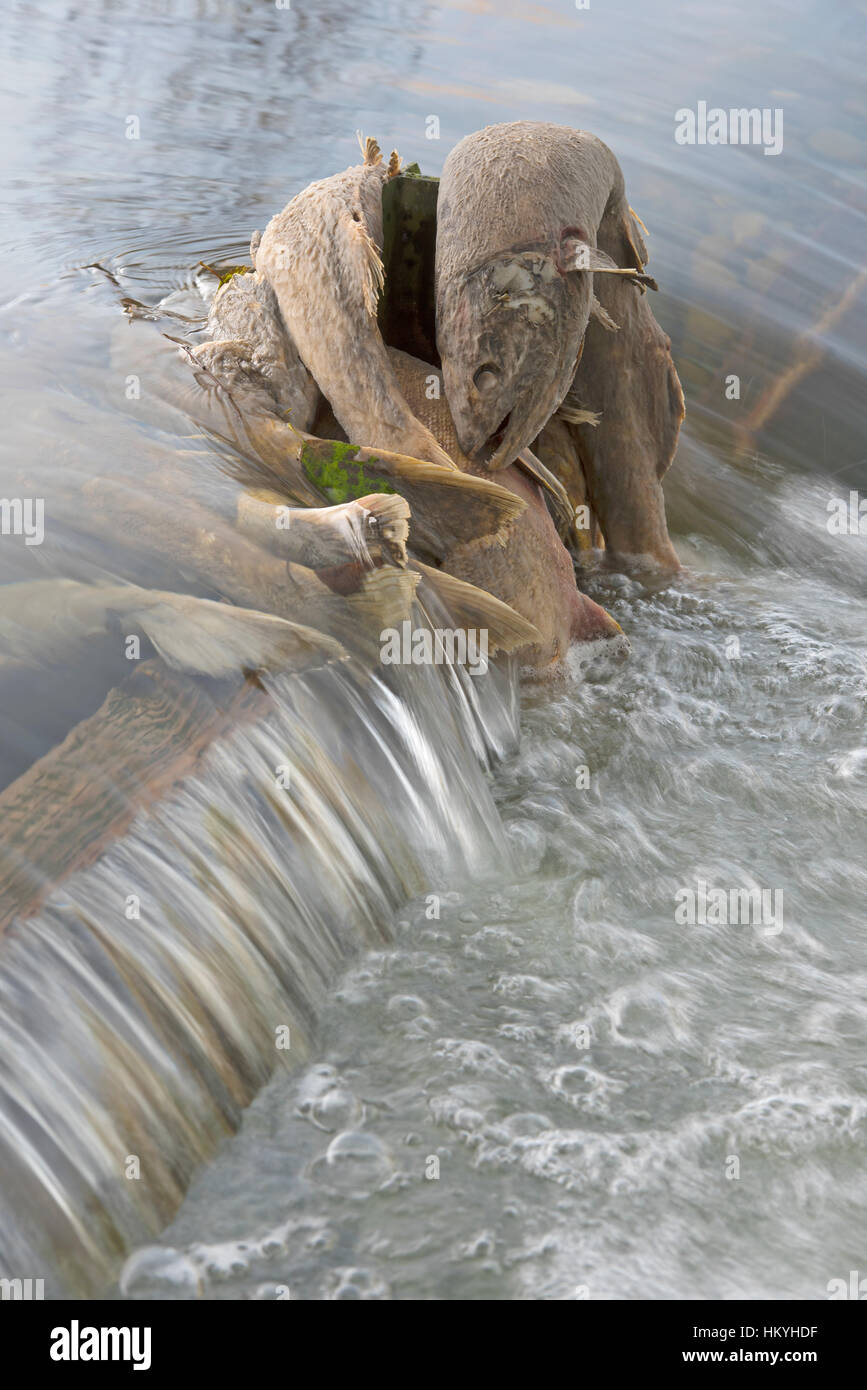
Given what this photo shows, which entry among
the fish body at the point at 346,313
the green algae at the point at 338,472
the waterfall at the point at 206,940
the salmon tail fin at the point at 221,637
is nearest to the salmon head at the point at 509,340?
the fish body at the point at 346,313

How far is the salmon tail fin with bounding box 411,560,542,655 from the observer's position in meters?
2.54

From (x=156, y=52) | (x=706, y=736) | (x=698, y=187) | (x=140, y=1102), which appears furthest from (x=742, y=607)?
(x=156, y=52)

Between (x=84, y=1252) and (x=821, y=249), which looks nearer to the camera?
(x=84, y=1252)

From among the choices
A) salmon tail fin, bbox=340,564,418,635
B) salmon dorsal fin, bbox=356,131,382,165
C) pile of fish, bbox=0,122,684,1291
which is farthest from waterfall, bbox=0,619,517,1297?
salmon dorsal fin, bbox=356,131,382,165

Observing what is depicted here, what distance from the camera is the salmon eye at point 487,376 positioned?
268 centimetres

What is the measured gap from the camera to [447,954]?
196 centimetres

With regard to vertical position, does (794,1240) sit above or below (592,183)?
below

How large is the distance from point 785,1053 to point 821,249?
543 cm

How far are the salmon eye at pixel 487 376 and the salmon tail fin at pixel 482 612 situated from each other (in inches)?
18.2

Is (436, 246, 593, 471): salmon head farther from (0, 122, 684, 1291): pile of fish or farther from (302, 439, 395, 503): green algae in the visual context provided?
(302, 439, 395, 503): green algae

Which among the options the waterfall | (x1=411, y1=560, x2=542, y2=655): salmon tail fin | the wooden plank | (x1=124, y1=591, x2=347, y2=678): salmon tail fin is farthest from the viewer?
the wooden plank

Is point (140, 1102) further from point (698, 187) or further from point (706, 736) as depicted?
point (698, 187)

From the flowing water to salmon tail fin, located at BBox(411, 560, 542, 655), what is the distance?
127mm

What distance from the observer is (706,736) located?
2.73m
